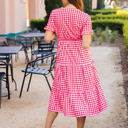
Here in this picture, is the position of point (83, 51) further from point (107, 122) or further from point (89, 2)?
point (89, 2)

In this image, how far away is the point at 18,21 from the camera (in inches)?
577

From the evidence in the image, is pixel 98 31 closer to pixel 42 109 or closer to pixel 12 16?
pixel 12 16

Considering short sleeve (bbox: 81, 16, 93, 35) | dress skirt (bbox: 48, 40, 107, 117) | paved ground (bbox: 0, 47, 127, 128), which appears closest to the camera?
short sleeve (bbox: 81, 16, 93, 35)

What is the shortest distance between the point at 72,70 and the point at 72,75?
0.16 feet

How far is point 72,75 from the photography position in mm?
3320

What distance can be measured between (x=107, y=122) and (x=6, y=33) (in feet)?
30.7

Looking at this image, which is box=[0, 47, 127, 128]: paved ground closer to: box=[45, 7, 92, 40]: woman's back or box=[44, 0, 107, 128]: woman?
box=[44, 0, 107, 128]: woman

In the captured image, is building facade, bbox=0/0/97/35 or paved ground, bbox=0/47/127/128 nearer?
paved ground, bbox=0/47/127/128

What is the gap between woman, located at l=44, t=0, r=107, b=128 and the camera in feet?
10.7

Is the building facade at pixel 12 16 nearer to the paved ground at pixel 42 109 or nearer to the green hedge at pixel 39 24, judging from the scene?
the green hedge at pixel 39 24

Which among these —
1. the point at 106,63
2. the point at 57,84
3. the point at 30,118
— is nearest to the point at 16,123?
the point at 30,118

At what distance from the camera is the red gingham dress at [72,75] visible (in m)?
3.28

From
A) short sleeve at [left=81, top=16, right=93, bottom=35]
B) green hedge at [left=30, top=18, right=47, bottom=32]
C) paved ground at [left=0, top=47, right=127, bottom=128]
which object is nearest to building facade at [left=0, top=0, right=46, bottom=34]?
green hedge at [left=30, top=18, right=47, bottom=32]

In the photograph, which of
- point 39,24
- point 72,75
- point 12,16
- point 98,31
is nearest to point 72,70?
point 72,75
